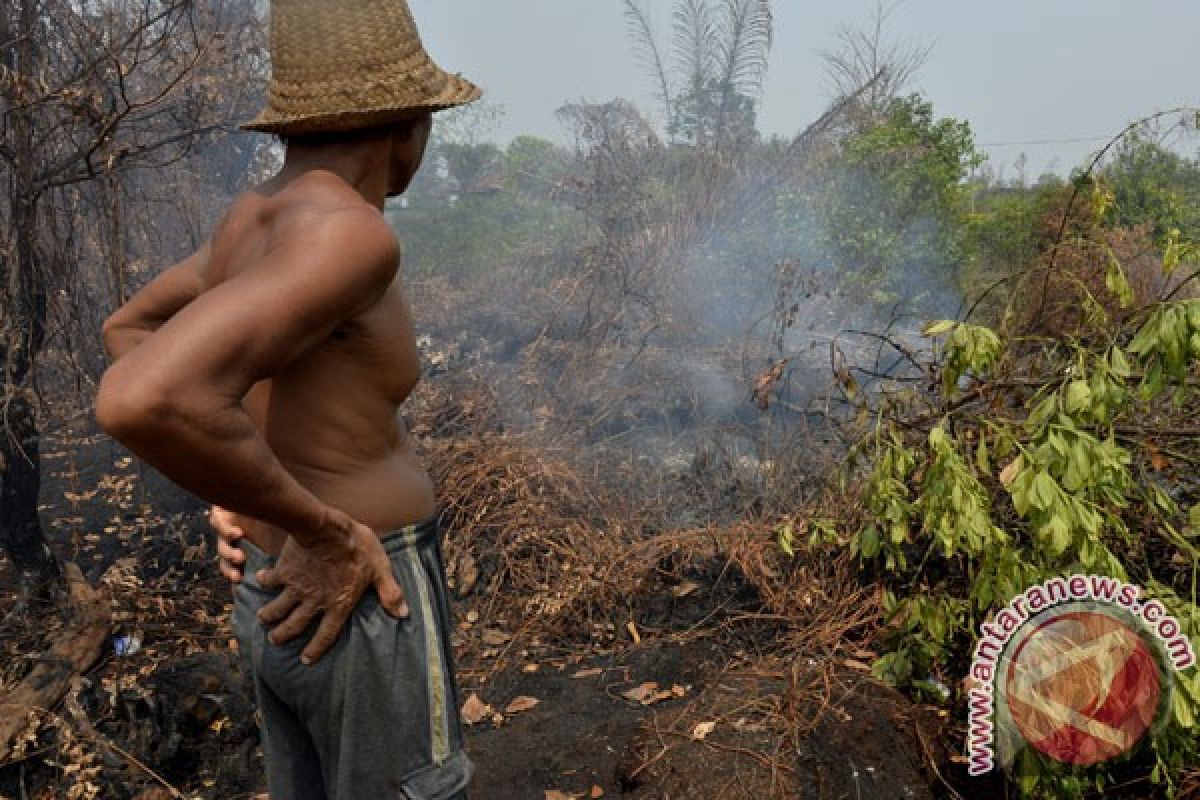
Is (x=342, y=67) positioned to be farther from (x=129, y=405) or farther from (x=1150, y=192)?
(x=1150, y=192)

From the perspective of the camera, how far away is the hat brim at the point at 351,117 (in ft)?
4.89

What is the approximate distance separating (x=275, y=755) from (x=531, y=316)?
7.41 m

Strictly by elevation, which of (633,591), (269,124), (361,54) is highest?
(361,54)

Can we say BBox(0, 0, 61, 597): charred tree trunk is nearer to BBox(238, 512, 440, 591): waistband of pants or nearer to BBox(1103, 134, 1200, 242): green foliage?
BBox(238, 512, 440, 591): waistband of pants

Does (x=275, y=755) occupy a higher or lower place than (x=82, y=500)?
higher

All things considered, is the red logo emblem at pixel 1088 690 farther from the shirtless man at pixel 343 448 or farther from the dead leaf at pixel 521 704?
the shirtless man at pixel 343 448

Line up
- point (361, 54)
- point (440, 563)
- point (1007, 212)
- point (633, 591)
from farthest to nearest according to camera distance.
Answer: point (1007, 212), point (633, 591), point (440, 563), point (361, 54)

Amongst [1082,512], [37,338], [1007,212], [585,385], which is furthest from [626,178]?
[1082,512]

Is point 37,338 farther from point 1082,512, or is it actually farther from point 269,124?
point 1082,512

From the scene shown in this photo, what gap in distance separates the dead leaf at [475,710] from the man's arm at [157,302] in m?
2.66

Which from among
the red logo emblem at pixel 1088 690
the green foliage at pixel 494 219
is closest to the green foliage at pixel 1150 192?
the green foliage at pixel 494 219

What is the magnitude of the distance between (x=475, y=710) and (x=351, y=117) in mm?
3156

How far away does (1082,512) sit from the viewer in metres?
2.56

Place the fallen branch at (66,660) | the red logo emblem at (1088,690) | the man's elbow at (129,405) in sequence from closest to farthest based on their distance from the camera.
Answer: the man's elbow at (129,405) < the red logo emblem at (1088,690) < the fallen branch at (66,660)
